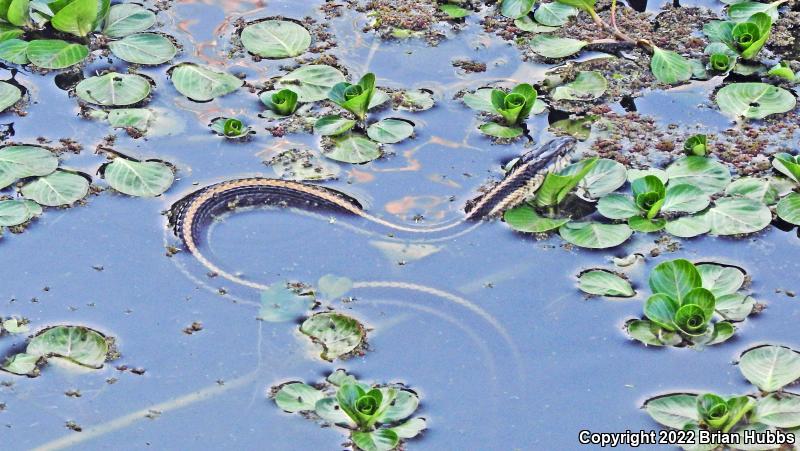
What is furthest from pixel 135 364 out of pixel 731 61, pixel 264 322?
pixel 731 61

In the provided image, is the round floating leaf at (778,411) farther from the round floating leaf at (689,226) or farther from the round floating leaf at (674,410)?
the round floating leaf at (689,226)

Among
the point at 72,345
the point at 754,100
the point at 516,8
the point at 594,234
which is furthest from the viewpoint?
the point at 516,8

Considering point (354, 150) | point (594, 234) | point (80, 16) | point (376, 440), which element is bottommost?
point (376, 440)

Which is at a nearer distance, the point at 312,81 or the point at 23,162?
the point at 23,162

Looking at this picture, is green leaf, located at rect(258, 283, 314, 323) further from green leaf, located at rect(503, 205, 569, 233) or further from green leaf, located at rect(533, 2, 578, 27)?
green leaf, located at rect(533, 2, 578, 27)

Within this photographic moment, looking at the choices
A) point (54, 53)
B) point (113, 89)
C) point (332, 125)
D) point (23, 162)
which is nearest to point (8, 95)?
point (54, 53)

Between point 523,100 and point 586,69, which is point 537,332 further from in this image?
point 586,69

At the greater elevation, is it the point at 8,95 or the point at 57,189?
the point at 8,95

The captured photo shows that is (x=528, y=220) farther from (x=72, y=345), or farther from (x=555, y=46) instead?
(x=72, y=345)
